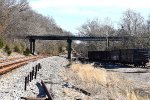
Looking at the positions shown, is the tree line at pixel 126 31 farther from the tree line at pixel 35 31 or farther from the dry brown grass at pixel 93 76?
the dry brown grass at pixel 93 76

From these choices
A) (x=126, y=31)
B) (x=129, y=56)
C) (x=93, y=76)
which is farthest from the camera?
(x=126, y=31)

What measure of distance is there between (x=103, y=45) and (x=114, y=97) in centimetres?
12758

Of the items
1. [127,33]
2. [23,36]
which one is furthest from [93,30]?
[23,36]

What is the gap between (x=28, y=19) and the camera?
14538 cm

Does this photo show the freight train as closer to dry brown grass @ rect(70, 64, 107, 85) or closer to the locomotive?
the locomotive

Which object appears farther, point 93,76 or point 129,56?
point 129,56

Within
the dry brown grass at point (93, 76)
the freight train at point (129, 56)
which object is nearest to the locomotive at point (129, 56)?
the freight train at point (129, 56)

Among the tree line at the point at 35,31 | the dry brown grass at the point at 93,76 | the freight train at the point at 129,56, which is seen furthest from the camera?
the tree line at the point at 35,31

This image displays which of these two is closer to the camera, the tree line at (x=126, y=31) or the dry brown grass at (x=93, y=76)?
the dry brown grass at (x=93, y=76)

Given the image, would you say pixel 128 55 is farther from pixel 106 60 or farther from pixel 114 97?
pixel 114 97

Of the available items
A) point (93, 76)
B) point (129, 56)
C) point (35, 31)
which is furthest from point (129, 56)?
point (35, 31)

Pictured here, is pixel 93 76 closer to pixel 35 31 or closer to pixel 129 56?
pixel 129 56

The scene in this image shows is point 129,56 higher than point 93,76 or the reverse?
higher

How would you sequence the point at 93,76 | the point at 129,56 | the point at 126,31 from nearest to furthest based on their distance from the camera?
the point at 93,76
the point at 129,56
the point at 126,31
